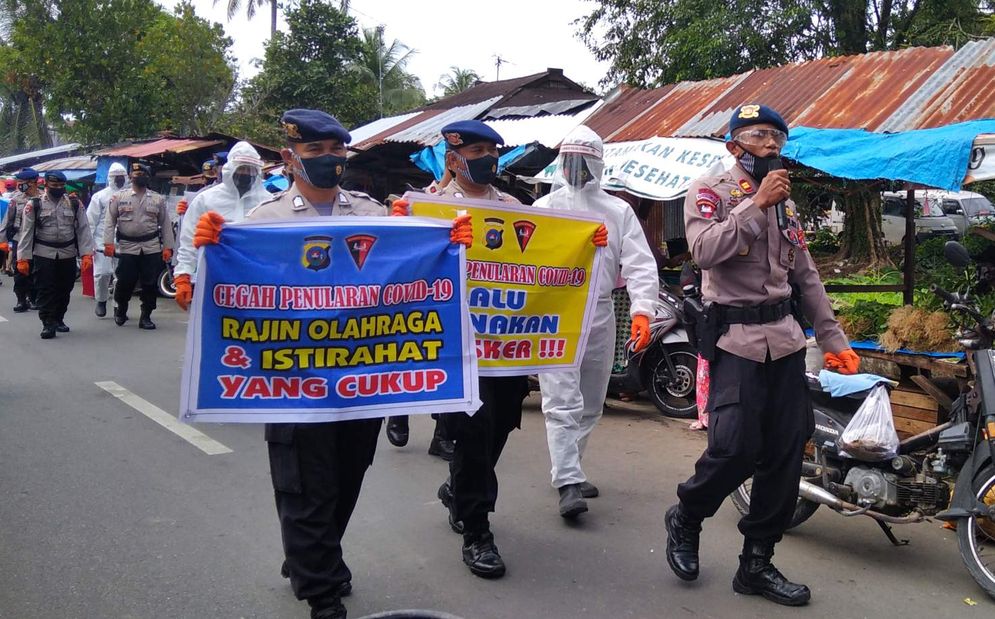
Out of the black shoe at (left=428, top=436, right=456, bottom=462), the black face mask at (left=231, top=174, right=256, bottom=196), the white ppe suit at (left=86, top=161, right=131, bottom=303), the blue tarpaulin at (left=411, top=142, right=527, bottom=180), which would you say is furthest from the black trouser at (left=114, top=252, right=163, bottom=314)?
the black shoe at (left=428, top=436, right=456, bottom=462)

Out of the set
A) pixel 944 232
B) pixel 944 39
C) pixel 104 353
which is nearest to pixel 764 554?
pixel 104 353

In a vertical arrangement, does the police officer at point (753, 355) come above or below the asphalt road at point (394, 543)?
above

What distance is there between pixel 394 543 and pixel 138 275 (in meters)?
7.93

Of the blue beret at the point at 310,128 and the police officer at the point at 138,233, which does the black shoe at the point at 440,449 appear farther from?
A: the police officer at the point at 138,233

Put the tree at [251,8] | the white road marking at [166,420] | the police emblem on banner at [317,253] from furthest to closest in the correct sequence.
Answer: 1. the tree at [251,8]
2. the white road marking at [166,420]
3. the police emblem on banner at [317,253]

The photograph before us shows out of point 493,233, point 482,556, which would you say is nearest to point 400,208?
point 493,233

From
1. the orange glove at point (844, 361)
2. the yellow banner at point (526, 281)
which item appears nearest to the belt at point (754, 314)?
the orange glove at point (844, 361)

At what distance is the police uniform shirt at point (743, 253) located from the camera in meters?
3.53

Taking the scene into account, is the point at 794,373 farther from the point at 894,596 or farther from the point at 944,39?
the point at 944,39

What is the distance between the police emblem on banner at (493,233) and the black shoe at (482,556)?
130cm

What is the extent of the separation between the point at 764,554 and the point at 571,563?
863 mm

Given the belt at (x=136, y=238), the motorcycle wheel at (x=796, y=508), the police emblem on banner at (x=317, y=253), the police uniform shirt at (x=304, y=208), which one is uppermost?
the police uniform shirt at (x=304, y=208)

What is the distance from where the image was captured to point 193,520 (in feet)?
14.8

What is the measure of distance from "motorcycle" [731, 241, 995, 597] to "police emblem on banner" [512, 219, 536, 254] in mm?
1735
